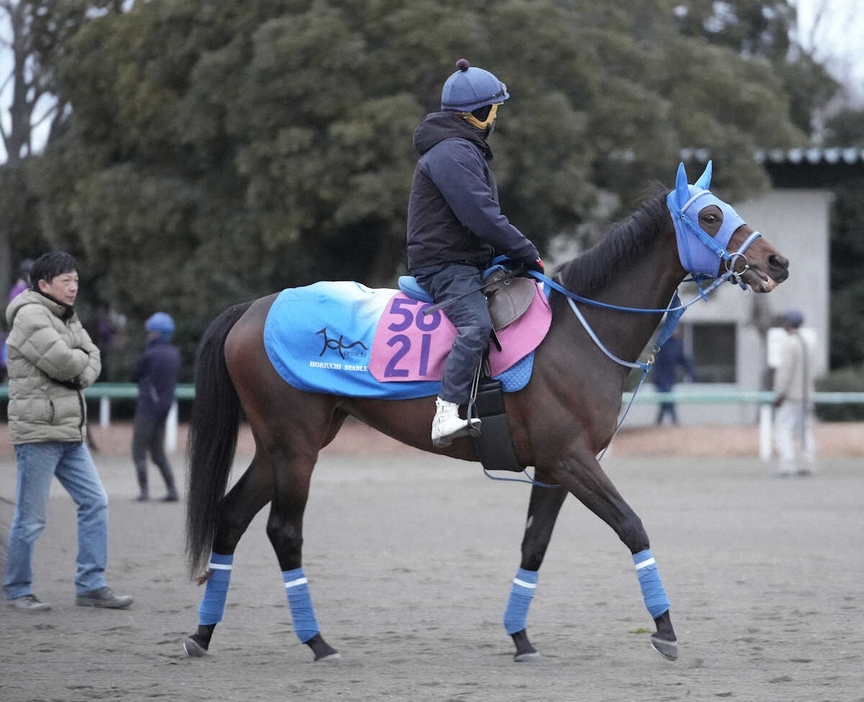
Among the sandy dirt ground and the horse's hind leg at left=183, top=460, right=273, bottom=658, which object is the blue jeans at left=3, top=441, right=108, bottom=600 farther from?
the horse's hind leg at left=183, top=460, right=273, bottom=658

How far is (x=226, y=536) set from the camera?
6.58 meters

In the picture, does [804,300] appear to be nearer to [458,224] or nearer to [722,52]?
[722,52]

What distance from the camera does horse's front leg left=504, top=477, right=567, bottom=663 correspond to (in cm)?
630

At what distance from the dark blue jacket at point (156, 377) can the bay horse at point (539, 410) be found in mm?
7301

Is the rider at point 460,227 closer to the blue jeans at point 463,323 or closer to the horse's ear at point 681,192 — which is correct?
the blue jeans at point 463,323

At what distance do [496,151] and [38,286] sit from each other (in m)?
13.0

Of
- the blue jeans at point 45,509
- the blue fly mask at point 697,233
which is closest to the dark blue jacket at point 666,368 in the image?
the blue jeans at point 45,509

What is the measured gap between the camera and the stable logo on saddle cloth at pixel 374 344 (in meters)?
6.30

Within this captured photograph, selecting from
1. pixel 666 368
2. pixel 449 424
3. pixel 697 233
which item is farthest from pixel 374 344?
pixel 666 368

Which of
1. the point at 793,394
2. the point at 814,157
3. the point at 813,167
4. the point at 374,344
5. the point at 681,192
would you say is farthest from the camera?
the point at 813,167

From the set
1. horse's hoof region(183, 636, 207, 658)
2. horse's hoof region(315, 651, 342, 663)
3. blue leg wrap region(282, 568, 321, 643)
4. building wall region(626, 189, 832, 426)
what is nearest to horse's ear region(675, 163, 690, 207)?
blue leg wrap region(282, 568, 321, 643)

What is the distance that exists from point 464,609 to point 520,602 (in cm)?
144

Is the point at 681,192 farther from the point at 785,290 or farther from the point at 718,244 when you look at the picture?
the point at 785,290

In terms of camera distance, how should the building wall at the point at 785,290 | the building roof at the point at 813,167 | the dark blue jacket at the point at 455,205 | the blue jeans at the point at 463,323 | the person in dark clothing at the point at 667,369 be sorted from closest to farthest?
the blue jeans at the point at 463,323 → the dark blue jacket at the point at 455,205 → the person in dark clothing at the point at 667,369 → the building roof at the point at 813,167 → the building wall at the point at 785,290
